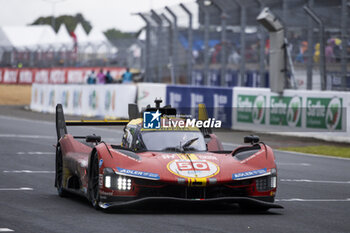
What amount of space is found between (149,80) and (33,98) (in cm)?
Answer: 895

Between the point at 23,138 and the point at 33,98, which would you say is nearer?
the point at 23,138

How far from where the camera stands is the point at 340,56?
24672 millimetres

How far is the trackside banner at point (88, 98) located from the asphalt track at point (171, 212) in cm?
1788

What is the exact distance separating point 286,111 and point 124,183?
16988mm

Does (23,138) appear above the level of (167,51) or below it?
below

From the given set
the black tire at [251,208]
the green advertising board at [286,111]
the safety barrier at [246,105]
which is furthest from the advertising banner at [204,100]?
the black tire at [251,208]

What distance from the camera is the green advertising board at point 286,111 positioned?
84.2ft

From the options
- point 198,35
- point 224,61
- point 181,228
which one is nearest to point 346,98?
point 224,61

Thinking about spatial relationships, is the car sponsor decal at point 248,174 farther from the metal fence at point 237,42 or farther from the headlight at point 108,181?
the metal fence at point 237,42

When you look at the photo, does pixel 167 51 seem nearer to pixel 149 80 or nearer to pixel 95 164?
pixel 149 80

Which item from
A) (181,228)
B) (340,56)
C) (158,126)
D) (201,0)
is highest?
(201,0)

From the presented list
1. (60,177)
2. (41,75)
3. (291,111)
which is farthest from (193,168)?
(41,75)

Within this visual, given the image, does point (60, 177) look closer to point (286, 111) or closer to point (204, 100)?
point (286, 111)

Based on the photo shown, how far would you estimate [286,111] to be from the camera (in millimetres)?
26062
